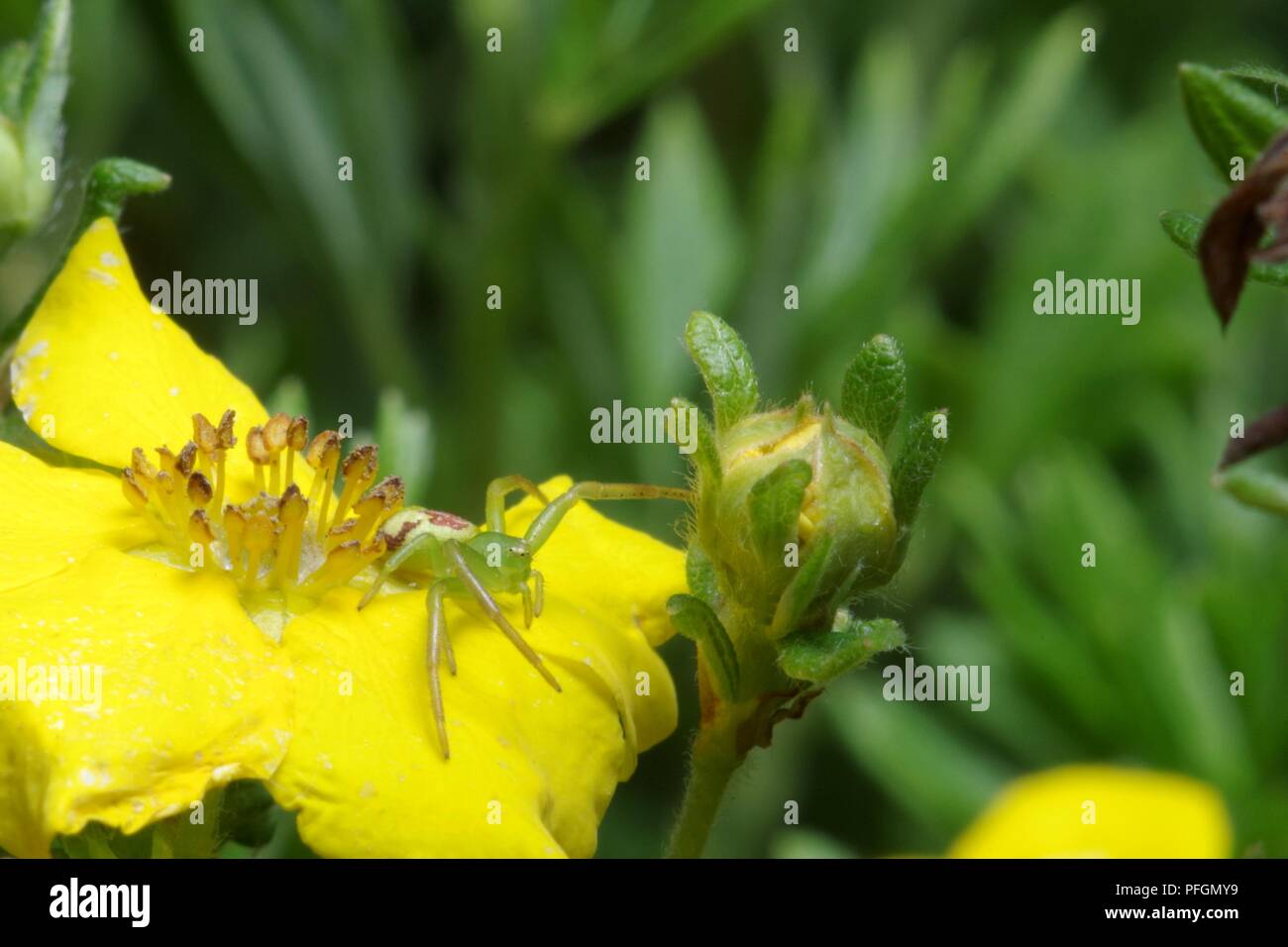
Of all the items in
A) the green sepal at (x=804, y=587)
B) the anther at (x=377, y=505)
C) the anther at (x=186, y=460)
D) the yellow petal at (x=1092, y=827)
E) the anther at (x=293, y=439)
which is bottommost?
the yellow petal at (x=1092, y=827)

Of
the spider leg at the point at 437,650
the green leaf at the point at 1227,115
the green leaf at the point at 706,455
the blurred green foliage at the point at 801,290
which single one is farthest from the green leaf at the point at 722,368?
the blurred green foliage at the point at 801,290

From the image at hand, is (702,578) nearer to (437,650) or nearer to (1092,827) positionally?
(437,650)

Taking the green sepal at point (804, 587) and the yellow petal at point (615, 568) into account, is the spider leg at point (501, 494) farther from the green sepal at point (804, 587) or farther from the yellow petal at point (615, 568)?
the green sepal at point (804, 587)

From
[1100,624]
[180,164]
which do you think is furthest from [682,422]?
[180,164]

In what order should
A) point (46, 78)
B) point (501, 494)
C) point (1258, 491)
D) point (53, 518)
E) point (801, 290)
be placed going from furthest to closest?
point (801, 290) < point (501, 494) < point (46, 78) < point (53, 518) < point (1258, 491)

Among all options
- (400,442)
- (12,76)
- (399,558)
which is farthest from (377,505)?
(12,76)
